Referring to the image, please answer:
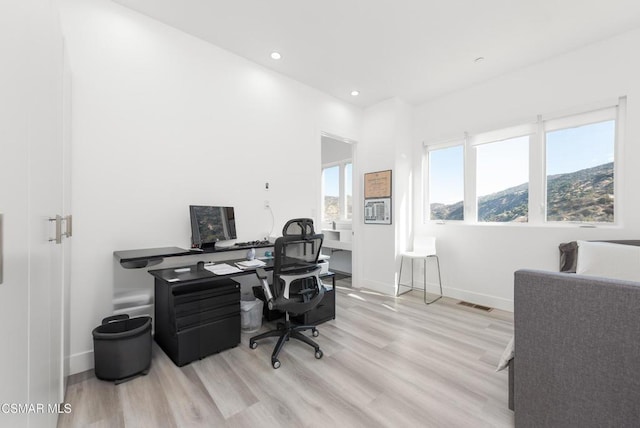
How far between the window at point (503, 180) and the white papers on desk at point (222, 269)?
3588mm

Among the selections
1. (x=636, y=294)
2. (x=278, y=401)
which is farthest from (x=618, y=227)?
(x=278, y=401)

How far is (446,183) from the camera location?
4.34 m

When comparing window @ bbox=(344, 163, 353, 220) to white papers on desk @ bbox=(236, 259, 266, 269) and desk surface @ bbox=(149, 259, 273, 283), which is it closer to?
white papers on desk @ bbox=(236, 259, 266, 269)

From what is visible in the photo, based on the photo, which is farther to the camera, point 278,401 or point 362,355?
point 362,355

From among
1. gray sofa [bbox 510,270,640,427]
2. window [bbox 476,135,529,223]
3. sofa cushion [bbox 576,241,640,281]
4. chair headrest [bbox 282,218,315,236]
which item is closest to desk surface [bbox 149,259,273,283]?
chair headrest [bbox 282,218,315,236]

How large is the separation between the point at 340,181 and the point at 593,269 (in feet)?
14.7

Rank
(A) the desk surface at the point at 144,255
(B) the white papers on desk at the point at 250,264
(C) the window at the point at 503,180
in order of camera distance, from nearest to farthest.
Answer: (A) the desk surface at the point at 144,255
(B) the white papers on desk at the point at 250,264
(C) the window at the point at 503,180

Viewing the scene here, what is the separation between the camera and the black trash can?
1963 mm

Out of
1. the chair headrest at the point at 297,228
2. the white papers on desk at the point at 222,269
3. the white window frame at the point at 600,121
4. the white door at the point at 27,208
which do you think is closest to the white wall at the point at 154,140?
the white papers on desk at the point at 222,269

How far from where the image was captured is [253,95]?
131 inches

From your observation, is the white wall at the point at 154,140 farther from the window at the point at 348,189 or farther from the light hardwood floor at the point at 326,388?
the window at the point at 348,189

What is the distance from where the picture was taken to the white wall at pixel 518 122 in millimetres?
2818

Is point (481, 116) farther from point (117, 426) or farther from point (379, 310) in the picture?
point (117, 426)

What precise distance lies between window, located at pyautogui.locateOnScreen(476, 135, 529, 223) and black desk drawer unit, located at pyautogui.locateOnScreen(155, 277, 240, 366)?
3.66 meters
